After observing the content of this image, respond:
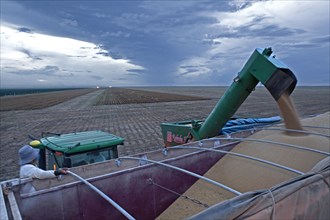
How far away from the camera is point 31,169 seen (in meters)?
3.21

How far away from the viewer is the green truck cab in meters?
4.04

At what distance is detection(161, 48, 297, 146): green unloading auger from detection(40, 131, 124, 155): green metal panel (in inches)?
73.1

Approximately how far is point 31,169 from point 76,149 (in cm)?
88

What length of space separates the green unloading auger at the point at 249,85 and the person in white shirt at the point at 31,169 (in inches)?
118

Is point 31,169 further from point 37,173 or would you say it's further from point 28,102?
point 28,102

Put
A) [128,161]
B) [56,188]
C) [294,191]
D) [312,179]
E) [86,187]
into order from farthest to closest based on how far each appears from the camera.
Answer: [128,161], [86,187], [56,188], [312,179], [294,191]

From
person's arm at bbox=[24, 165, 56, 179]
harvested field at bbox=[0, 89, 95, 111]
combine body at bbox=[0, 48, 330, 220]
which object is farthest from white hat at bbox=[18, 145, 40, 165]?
harvested field at bbox=[0, 89, 95, 111]

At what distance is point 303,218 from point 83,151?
10.7 ft

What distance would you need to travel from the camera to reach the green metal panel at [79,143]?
4.03 meters

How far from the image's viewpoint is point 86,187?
332 cm

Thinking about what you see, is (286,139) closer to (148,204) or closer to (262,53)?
(262,53)

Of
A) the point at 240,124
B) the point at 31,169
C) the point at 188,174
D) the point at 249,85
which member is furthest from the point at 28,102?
the point at 249,85

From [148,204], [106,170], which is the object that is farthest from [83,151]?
[148,204]

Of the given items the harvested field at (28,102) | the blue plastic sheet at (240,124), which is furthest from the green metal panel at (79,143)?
the harvested field at (28,102)
